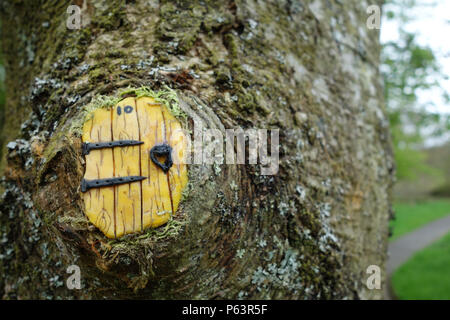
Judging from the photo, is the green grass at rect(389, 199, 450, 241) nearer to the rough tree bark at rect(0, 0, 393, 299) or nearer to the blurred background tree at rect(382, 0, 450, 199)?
the blurred background tree at rect(382, 0, 450, 199)

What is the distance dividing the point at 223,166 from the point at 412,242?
9.88 m

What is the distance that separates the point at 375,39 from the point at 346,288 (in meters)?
1.88

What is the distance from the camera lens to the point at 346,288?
2002mm

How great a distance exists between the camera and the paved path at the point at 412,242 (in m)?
7.79

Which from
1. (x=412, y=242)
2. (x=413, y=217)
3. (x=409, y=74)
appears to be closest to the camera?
(x=409, y=74)

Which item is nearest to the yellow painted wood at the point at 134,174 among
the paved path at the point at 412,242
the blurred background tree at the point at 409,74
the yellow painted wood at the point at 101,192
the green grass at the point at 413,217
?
the yellow painted wood at the point at 101,192

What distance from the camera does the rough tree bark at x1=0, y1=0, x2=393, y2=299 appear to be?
Answer: 57.6 inches

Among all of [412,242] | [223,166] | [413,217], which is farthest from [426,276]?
[413,217]

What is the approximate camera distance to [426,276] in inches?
245

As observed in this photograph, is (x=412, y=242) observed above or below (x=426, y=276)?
below

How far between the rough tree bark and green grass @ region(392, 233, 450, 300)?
13.7 ft

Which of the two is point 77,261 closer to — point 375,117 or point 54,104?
point 54,104

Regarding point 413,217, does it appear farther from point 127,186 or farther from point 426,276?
point 127,186

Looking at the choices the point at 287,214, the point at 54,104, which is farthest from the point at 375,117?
the point at 54,104
